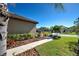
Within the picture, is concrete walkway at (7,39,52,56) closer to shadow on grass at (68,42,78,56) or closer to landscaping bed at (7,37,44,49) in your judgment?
landscaping bed at (7,37,44,49)

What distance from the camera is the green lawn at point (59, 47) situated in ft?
13.4

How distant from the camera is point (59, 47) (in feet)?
14.0

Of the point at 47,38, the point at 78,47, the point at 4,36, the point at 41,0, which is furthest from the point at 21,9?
the point at 4,36

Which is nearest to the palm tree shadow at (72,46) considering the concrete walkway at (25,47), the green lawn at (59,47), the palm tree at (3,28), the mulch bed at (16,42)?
the green lawn at (59,47)

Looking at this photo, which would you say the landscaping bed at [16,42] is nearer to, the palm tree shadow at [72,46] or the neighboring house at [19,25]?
the neighboring house at [19,25]

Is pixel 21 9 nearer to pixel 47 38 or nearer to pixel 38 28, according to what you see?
pixel 38 28

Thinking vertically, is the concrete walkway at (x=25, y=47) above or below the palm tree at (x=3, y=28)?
below

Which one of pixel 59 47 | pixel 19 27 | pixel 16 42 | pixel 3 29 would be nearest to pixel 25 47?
pixel 16 42

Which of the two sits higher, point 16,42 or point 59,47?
point 16,42

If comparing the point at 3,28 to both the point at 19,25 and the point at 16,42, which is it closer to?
the point at 16,42

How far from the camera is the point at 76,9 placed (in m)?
3.93

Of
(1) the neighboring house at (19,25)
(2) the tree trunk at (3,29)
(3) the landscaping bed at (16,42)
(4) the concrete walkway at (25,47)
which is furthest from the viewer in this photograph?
(1) the neighboring house at (19,25)

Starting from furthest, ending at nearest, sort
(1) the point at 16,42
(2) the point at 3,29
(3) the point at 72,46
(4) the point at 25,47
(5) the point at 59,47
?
(1) the point at 16,42 → (4) the point at 25,47 → (5) the point at 59,47 → (3) the point at 72,46 → (2) the point at 3,29

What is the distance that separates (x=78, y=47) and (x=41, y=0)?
1.77 metres
